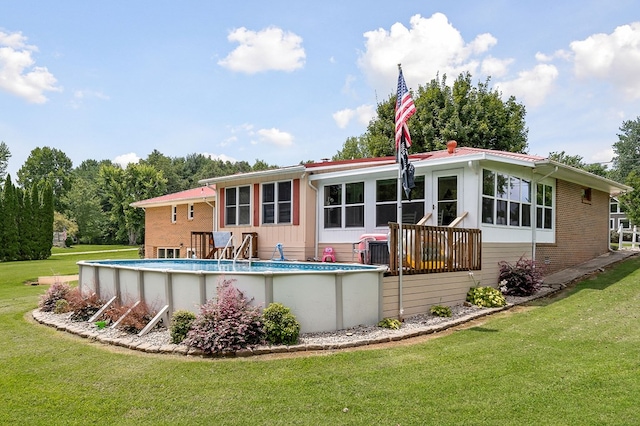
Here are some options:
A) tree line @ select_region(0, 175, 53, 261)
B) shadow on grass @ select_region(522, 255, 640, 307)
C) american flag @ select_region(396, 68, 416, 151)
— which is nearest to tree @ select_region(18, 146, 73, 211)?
tree line @ select_region(0, 175, 53, 261)

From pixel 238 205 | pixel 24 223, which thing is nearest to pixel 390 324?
pixel 238 205

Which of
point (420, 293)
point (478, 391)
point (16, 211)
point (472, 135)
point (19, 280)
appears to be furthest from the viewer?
point (16, 211)

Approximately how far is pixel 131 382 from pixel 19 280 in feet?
53.3

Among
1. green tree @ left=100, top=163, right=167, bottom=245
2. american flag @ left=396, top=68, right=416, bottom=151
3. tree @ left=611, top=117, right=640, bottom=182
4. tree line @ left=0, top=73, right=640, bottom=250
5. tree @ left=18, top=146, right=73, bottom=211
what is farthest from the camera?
tree @ left=18, top=146, right=73, bottom=211

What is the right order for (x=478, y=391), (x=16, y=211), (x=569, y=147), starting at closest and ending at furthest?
(x=478, y=391) < (x=16, y=211) < (x=569, y=147)

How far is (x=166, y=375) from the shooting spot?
511 centimetres

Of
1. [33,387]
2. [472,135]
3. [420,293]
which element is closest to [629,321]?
[420,293]

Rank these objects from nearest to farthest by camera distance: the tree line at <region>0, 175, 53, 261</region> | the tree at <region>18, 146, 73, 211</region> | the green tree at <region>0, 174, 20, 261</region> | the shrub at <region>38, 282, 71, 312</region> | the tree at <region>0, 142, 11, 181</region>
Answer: the shrub at <region>38, 282, 71, 312</region> < the green tree at <region>0, 174, 20, 261</region> < the tree line at <region>0, 175, 53, 261</region> < the tree at <region>0, 142, 11, 181</region> < the tree at <region>18, 146, 73, 211</region>

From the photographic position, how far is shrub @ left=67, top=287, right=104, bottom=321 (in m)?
8.39

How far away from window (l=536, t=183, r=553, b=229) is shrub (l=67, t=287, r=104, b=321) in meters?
11.1

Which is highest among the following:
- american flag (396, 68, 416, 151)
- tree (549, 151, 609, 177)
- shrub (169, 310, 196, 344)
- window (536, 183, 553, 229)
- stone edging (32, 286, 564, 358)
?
tree (549, 151, 609, 177)

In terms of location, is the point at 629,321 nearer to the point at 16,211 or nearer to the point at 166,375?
the point at 166,375

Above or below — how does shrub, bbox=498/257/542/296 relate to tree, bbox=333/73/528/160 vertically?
below

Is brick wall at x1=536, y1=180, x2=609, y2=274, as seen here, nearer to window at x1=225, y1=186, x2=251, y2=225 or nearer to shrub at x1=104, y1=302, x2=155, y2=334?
window at x1=225, y1=186, x2=251, y2=225
